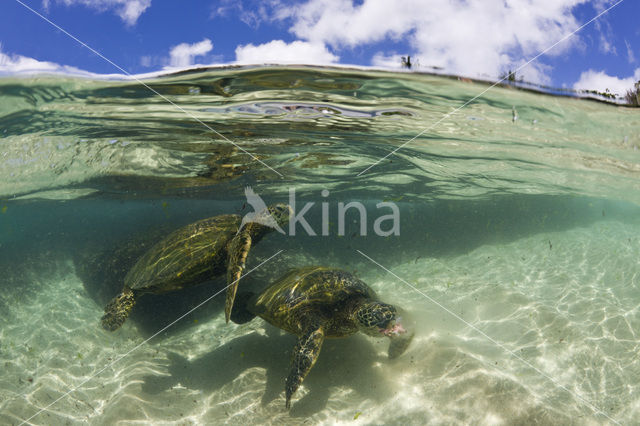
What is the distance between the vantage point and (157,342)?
870 cm

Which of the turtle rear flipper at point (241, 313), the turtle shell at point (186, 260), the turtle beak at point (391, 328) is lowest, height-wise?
the turtle rear flipper at point (241, 313)

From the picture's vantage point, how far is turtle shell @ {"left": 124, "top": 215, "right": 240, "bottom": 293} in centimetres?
769

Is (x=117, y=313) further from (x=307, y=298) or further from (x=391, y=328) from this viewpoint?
(x=391, y=328)

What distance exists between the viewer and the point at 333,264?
46.2ft

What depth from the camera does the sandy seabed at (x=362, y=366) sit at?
19.8ft

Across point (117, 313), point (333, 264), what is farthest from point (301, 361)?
point (333, 264)

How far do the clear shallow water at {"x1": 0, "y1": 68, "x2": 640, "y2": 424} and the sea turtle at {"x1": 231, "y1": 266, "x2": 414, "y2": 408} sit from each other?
3.15ft

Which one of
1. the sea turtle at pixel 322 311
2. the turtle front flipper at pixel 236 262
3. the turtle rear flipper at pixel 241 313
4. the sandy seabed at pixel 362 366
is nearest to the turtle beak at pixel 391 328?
the sea turtle at pixel 322 311

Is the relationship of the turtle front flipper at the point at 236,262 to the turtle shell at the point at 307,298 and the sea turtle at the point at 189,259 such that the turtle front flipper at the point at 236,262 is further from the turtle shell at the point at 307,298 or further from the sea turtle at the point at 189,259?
the turtle shell at the point at 307,298

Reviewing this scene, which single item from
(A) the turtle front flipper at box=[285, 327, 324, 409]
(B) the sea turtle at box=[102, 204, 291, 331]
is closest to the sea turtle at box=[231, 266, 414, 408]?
(A) the turtle front flipper at box=[285, 327, 324, 409]

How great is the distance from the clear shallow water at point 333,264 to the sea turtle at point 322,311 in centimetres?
96

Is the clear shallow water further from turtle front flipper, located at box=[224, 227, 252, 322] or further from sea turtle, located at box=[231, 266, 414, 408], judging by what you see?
turtle front flipper, located at box=[224, 227, 252, 322]

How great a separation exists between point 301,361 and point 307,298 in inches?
57.7

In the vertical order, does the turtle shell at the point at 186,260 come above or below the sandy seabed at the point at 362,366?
above
